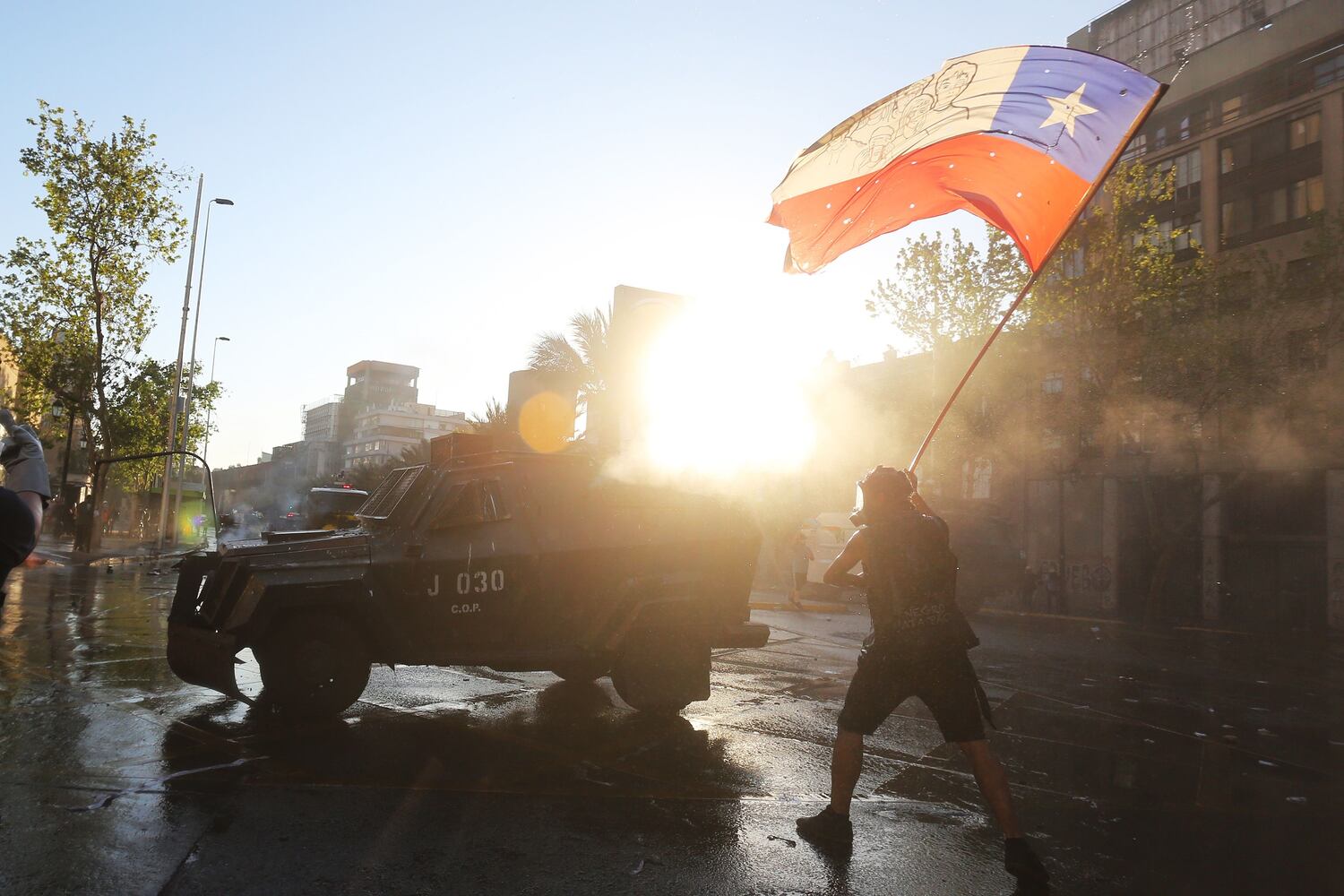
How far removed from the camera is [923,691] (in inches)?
164

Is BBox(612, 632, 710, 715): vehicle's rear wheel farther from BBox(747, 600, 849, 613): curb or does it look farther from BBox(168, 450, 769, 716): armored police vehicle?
BBox(747, 600, 849, 613): curb

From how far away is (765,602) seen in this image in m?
18.8

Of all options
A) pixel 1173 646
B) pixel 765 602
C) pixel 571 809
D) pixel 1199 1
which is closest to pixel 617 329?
pixel 765 602

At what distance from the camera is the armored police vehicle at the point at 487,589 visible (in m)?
→ 6.05

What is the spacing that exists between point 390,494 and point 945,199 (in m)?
4.90

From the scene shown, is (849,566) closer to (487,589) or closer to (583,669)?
(487,589)

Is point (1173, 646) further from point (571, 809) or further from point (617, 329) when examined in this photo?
point (617, 329)

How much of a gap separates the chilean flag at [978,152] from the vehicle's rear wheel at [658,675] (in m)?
3.21

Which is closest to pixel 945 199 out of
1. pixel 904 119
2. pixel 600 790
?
pixel 904 119

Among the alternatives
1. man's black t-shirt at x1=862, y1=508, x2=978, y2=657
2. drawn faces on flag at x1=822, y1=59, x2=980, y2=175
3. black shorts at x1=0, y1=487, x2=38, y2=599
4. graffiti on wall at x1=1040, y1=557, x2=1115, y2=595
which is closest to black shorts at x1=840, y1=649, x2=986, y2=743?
man's black t-shirt at x1=862, y1=508, x2=978, y2=657

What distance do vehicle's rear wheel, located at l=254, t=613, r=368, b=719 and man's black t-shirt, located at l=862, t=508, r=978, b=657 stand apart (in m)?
3.73

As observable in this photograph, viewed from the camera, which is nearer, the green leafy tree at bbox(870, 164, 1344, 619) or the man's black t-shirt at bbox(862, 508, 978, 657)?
the man's black t-shirt at bbox(862, 508, 978, 657)

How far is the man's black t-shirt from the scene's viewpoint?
13.7 feet

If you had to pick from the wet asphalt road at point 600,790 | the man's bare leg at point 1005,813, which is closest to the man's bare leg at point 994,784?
the man's bare leg at point 1005,813
